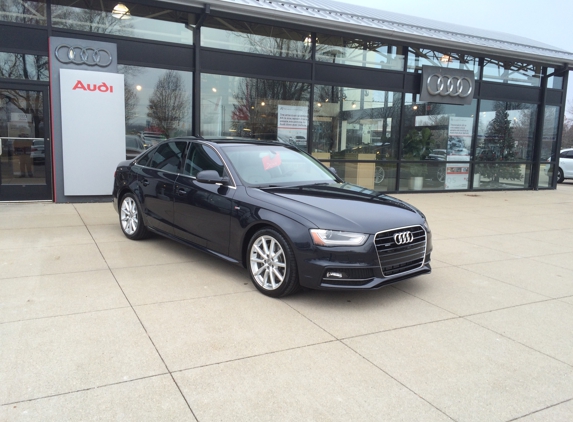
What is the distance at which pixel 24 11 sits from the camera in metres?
9.35

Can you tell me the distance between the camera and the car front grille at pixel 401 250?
14.4 feet

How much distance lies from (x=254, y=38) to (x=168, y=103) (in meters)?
2.63

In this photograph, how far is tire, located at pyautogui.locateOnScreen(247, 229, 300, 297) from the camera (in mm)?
4395

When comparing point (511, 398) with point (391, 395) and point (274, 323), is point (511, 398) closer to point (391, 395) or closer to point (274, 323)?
point (391, 395)

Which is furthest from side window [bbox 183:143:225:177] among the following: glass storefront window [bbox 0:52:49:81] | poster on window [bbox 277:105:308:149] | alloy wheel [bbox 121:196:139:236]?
poster on window [bbox 277:105:308:149]

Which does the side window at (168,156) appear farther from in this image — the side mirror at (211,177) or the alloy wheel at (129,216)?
the side mirror at (211,177)

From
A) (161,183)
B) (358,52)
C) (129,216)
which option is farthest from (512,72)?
(129,216)

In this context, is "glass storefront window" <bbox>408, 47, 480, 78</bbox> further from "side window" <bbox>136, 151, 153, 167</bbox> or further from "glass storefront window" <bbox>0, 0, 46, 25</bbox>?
"glass storefront window" <bbox>0, 0, 46, 25</bbox>

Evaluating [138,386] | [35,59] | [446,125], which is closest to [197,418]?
[138,386]

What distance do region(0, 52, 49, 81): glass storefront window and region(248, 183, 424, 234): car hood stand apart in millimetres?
6956

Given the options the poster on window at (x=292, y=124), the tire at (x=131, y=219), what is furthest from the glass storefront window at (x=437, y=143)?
the tire at (x=131, y=219)

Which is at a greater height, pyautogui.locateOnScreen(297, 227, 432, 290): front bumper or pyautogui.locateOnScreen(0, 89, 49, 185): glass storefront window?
pyautogui.locateOnScreen(0, 89, 49, 185): glass storefront window

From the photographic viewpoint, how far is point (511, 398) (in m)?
2.97

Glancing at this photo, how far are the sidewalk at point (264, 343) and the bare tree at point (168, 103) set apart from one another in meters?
4.93
